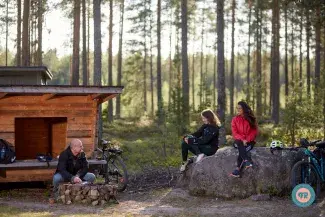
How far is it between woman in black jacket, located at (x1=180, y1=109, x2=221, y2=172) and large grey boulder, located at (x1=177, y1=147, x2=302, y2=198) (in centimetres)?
36

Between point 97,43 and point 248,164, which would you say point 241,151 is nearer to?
point 248,164

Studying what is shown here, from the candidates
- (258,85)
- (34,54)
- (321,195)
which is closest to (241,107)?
(321,195)

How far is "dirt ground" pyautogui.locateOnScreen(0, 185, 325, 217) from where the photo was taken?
8.16 metres

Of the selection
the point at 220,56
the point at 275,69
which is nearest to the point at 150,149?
the point at 220,56

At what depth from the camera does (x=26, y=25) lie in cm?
1914

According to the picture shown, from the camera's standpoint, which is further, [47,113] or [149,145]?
[149,145]

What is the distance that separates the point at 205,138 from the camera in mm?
10477

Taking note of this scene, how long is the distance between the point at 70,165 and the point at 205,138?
3.14m

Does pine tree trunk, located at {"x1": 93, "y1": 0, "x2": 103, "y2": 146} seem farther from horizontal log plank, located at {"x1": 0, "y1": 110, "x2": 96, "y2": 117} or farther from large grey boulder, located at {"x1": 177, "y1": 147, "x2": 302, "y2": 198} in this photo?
large grey boulder, located at {"x1": 177, "y1": 147, "x2": 302, "y2": 198}

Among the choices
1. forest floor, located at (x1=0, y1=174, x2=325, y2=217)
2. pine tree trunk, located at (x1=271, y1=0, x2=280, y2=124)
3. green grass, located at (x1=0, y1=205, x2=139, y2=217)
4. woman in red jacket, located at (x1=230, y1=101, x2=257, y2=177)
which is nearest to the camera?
green grass, located at (x1=0, y1=205, x2=139, y2=217)

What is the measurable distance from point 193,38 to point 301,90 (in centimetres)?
3172

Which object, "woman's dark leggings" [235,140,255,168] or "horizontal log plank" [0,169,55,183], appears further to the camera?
"horizontal log plank" [0,169,55,183]

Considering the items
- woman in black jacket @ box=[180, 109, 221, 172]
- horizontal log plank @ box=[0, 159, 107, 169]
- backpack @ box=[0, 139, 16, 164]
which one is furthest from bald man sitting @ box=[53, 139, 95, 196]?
woman in black jacket @ box=[180, 109, 221, 172]

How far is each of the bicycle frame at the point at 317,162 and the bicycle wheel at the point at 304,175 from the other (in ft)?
0.26
